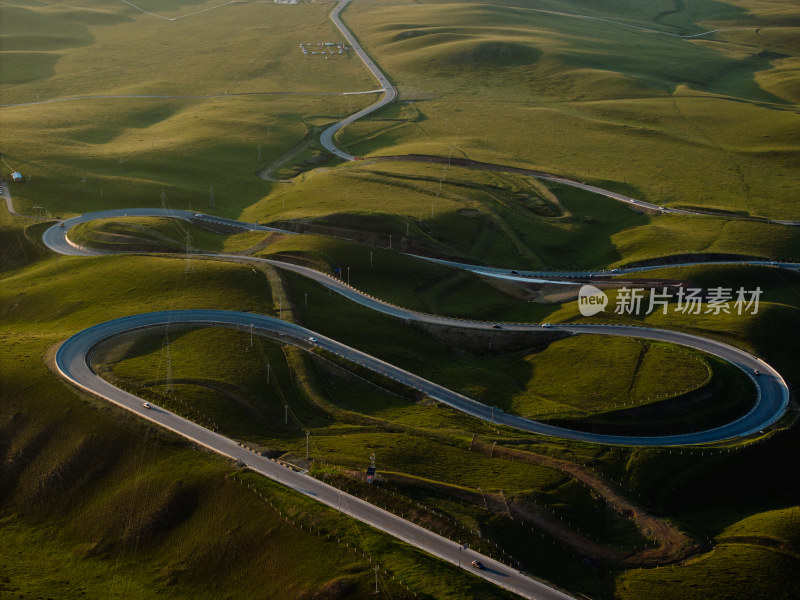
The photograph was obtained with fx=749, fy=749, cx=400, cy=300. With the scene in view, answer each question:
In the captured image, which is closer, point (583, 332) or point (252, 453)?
point (252, 453)

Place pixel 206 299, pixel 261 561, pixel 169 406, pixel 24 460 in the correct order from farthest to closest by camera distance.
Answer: pixel 206 299
pixel 169 406
pixel 24 460
pixel 261 561

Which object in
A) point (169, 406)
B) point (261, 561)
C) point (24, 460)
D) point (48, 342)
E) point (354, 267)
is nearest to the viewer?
point (261, 561)

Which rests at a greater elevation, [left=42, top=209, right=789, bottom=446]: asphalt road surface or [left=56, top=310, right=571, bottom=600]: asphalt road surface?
[left=56, top=310, right=571, bottom=600]: asphalt road surface

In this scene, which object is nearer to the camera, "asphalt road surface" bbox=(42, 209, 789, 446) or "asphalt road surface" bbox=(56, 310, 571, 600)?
"asphalt road surface" bbox=(56, 310, 571, 600)

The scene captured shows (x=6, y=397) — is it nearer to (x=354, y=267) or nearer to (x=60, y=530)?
(x=60, y=530)

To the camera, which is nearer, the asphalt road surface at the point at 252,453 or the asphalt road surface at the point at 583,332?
the asphalt road surface at the point at 252,453

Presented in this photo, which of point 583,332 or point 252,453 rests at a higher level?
point 252,453

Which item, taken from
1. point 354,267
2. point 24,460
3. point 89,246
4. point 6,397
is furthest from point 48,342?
point 354,267

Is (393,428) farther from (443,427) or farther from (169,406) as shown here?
(169,406)

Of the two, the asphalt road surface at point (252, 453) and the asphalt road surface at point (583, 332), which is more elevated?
the asphalt road surface at point (252, 453)

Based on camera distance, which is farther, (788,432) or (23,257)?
(23,257)
